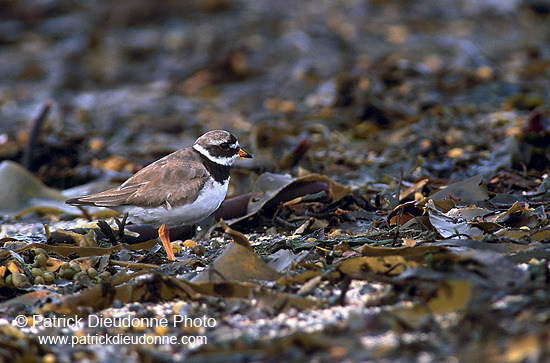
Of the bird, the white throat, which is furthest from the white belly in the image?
the white throat

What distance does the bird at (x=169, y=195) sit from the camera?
12.9 ft

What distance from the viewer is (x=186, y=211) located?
392 cm

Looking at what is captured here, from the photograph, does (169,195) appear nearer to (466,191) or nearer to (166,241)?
(166,241)

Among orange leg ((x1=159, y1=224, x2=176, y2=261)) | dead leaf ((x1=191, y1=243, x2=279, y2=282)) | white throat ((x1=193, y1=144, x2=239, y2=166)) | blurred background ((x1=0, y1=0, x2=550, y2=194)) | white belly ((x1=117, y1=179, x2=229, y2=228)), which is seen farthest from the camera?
blurred background ((x1=0, y1=0, x2=550, y2=194))

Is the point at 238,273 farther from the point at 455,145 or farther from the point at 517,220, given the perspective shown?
the point at 455,145

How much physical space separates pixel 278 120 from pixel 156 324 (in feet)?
15.6

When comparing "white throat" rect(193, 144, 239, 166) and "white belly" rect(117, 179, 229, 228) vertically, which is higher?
"white throat" rect(193, 144, 239, 166)

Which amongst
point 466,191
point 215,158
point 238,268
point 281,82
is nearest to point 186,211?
point 215,158

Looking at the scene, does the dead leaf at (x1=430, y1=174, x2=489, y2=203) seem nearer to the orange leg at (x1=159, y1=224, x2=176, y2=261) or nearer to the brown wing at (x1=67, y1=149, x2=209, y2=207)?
the brown wing at (x1=67, y1=149, x2=209, y2=207)

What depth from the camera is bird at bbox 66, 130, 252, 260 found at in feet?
12.9

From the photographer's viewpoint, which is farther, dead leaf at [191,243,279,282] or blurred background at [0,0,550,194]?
blurred background at [0,0,550,194]

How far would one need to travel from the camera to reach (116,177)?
574cm

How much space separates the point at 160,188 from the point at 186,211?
248 millimetres

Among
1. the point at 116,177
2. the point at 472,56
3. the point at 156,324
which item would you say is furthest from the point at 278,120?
the point at 156,324
